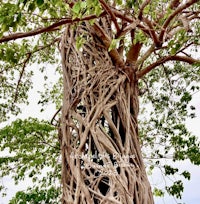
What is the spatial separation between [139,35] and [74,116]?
735 millimetres

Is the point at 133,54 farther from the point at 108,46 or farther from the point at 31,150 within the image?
the point at 31,150

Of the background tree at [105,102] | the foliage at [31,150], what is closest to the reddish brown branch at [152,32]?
the background tree at [105,102]

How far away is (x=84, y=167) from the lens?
238 centimetres

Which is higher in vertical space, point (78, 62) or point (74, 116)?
point (78, 62)

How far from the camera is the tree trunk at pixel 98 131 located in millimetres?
2307

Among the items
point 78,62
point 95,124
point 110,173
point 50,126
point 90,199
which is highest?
point 78,62

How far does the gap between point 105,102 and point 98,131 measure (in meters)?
0.23

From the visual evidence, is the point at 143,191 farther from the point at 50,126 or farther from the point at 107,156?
the point at 50,126

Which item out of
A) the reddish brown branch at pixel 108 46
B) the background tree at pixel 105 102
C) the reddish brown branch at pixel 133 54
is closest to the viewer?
the background tree at pixel 105 102

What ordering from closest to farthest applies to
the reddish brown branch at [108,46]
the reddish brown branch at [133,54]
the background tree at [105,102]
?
the background tree at [105,102], the reddish brown branch at [108,46], the reddish brown branch at [133,54]

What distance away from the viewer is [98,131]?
8.02 ft

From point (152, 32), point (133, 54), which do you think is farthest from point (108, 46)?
point (152, 32)

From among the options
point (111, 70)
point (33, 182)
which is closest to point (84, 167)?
point (111, 70)

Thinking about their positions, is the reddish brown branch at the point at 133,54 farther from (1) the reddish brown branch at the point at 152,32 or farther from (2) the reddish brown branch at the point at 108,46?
(1) the reddish brown branch at the point at 152,32
